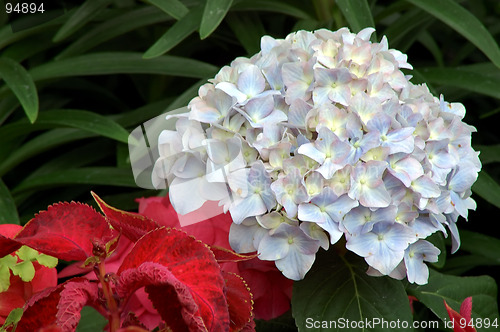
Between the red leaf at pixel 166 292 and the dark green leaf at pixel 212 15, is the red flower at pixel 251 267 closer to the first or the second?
the red leaf at pixel 166 292

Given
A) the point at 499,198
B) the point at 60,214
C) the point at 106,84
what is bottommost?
the point at 499,198

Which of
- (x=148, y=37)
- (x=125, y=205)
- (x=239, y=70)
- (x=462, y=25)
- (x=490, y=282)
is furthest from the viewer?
(x=148, y=37)

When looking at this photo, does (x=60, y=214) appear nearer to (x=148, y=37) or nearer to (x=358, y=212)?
(x=358, y=212)

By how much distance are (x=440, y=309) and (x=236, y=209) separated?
0.27 meters

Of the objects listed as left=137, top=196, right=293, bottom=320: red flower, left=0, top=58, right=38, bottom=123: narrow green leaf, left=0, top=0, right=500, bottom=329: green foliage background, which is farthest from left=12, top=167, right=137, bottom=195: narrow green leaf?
left=137, top=196, right=293, bottom=320: red flower

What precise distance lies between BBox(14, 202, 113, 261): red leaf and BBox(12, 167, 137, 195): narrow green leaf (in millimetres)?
524

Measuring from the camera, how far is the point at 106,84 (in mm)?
1336

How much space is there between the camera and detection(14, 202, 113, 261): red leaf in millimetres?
398

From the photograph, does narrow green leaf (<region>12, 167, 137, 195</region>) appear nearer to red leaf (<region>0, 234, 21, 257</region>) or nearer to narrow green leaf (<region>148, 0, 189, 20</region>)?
narrow green leaf (<region>148, 0, 189, 20</region>)

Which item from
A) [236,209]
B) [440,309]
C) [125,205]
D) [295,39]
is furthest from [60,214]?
[125,205]

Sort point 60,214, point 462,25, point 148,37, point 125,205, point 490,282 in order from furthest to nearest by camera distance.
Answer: point 148,37
point 125,205
point 462,25
point 490,282
point 60,214

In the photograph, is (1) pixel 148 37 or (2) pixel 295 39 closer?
(2) pixel 295 39

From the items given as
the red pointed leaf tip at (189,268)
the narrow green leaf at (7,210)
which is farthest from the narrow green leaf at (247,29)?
the red pointed leaf tip at (189,268)

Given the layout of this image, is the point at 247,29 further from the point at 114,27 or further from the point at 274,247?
the point at 274,247
